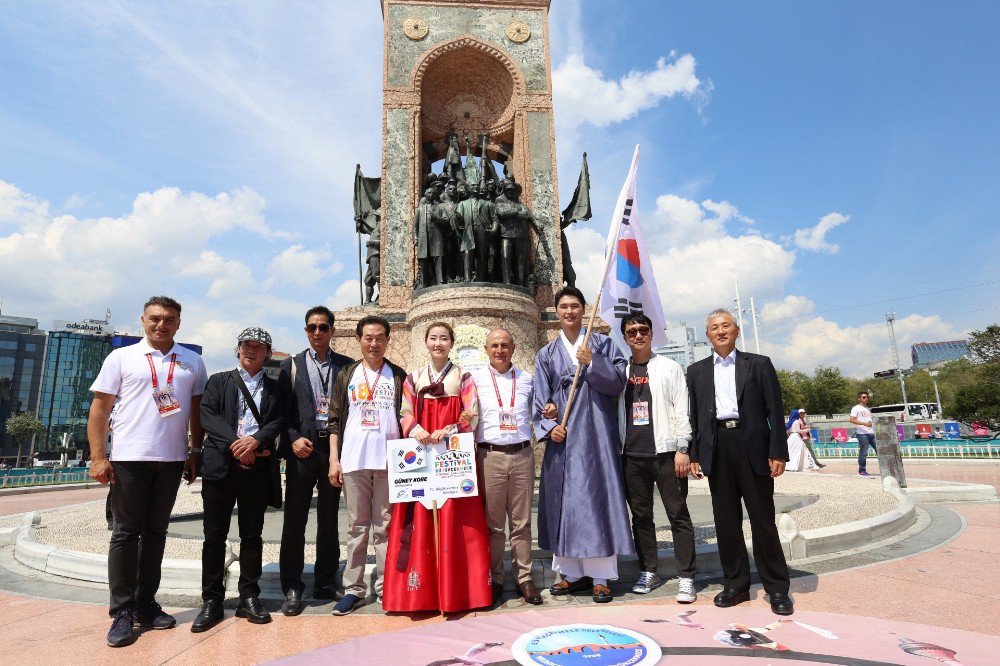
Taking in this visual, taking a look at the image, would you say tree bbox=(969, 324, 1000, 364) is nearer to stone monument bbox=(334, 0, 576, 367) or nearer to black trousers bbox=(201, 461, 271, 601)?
stone monument bbox=(334, 0, 576, 367)

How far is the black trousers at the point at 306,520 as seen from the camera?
3.68m

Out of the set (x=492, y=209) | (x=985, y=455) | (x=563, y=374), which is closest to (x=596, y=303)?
(x=563, y=374)

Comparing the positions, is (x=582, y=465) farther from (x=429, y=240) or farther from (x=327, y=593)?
(x=429, y=240)

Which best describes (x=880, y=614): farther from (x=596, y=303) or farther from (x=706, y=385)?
(x=596, y=303)

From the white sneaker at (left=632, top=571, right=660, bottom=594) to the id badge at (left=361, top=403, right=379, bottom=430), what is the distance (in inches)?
79.4

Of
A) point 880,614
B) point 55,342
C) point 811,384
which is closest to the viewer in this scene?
point 880,614

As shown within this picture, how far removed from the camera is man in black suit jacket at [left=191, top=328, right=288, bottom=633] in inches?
135

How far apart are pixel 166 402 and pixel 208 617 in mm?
1310

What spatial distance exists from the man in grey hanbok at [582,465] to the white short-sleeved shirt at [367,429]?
1.01 meters

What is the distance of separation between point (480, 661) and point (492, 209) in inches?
334

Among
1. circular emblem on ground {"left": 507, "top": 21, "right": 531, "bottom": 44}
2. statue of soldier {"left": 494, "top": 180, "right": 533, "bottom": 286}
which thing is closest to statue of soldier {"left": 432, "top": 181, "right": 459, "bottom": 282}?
statue of soldier {"left": 494, "top": 180, "right": 533, "bottom": 286}

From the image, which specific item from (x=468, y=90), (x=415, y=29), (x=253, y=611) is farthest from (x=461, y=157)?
(x=253, y=611)

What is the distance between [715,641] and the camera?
2.64m

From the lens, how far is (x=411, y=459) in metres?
3.51
